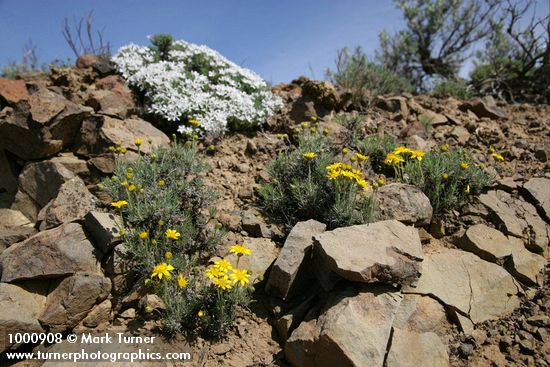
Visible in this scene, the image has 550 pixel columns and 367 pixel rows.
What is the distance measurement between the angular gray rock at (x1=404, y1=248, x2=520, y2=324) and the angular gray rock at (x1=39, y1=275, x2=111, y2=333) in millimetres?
2648

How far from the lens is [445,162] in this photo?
4.57 m

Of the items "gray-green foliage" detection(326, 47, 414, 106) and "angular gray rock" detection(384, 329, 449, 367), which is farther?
"gray-green foliage" detection(326, 47, 414, 106)

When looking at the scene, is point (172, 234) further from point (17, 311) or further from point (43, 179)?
point (43, 179)

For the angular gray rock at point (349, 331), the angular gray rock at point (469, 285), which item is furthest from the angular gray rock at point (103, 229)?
the angular gray rock at point (469, 285)

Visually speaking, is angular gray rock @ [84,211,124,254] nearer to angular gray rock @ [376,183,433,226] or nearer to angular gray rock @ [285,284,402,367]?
angular gray rock @ [285,284,402,367]

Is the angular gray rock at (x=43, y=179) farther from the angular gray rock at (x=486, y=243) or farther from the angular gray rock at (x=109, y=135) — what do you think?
the angular gray rock at (x=486, y=243)

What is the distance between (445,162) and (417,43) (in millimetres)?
6937

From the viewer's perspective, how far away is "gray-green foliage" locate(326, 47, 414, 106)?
23.1ft

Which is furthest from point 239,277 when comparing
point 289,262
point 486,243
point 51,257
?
point 486,243

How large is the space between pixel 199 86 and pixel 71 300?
12.6ft

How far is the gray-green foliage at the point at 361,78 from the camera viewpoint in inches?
278

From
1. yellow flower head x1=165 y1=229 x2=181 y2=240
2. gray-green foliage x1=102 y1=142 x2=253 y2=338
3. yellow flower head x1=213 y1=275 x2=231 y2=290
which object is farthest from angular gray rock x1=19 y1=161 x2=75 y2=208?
yellow flower head x1=213 y1=275 x2=231 y2=290

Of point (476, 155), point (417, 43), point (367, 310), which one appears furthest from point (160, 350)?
point (417, 43)

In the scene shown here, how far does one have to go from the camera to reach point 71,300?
346 cm
